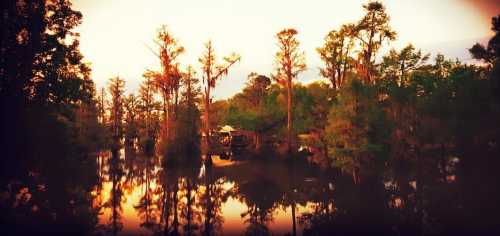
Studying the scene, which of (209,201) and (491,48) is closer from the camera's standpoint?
(209,201)

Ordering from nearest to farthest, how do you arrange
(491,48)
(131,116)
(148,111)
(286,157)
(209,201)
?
(209,201)
(491,48)
(286,157)
(148,111)
(131,116)

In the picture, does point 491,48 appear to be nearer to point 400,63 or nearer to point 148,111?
point 400,63

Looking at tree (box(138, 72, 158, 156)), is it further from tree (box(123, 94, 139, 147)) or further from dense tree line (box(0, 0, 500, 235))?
dense tree line (box(0, 0, 500, 235))

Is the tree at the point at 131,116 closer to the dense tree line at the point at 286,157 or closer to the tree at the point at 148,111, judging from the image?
the tree at the point at 148,111

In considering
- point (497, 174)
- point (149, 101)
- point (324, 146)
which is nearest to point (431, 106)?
point (497, 174)

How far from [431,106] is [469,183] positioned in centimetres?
852

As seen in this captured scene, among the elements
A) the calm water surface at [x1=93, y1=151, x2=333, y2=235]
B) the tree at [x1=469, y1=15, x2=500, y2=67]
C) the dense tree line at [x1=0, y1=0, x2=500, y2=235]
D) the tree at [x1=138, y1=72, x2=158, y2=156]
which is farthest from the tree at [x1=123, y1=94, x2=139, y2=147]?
the tree at [x1=469, y1=15, x2=500, y2=67]

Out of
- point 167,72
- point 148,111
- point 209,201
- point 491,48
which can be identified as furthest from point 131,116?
point 491,48

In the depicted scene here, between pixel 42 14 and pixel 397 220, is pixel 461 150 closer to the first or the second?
pixel 397 220

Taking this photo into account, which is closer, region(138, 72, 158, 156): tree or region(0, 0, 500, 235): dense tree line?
region(0, 0, 500, 235): dense tree line

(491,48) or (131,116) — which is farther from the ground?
(491,48)

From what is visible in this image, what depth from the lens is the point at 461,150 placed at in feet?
92.1

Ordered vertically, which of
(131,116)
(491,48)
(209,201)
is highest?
(491,48)

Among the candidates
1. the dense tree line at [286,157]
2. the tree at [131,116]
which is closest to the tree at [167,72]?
the dense tree line at [286,157]
